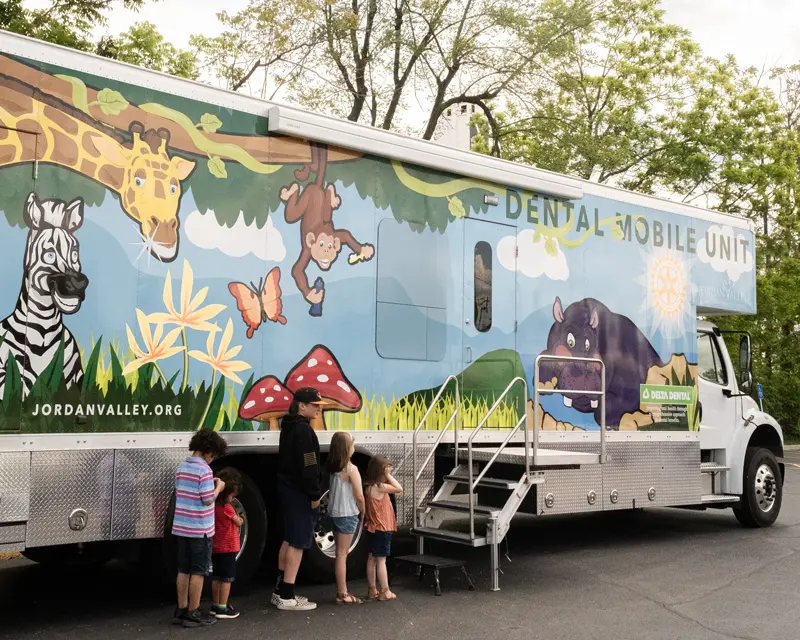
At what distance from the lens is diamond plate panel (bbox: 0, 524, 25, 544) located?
18.4ft

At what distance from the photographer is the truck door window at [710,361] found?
11.0 metres

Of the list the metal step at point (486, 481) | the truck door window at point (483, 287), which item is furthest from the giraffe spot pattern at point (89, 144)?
the metal step at point (486, 481)

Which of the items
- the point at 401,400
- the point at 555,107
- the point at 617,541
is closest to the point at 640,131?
the point at 555,107

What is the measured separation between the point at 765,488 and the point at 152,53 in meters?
16.1

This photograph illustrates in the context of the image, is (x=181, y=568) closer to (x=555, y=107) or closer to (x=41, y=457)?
(x=41, y=457)

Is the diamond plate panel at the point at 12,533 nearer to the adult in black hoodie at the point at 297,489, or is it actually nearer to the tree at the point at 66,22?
the adult in black hoodie at the point at 297,489

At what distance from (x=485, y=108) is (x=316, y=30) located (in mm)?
5070

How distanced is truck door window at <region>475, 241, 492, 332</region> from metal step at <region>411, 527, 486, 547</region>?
1.90 metres

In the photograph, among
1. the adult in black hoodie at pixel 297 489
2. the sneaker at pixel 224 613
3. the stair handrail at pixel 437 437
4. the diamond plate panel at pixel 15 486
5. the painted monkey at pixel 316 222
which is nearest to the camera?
the diamond plate panel at pixel 15 486

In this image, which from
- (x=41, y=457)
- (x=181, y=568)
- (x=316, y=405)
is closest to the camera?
(x=41, y=457)

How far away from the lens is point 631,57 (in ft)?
91.7

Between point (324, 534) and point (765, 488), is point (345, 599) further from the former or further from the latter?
point (765, 488)

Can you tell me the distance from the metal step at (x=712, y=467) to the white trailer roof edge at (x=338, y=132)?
301cm

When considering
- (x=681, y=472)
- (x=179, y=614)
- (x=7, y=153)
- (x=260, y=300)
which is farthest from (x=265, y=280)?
(x=681, y=472)
